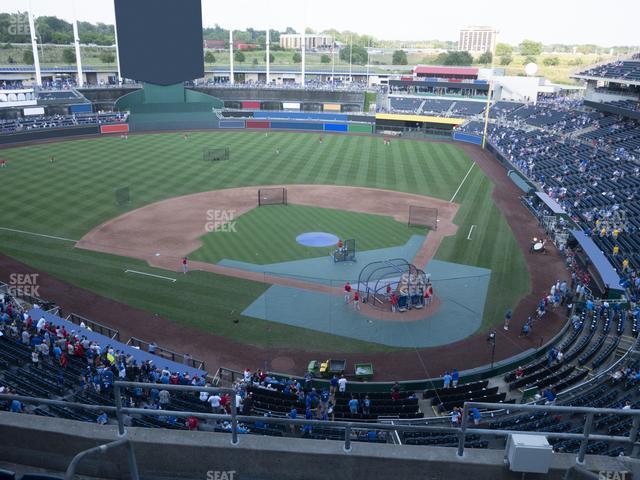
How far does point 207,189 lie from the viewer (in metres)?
44.8

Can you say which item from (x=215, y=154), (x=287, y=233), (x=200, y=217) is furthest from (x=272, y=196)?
(x=215, y=154)

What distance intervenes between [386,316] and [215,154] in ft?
128

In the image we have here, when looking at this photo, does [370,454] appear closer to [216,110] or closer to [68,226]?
[68,226]

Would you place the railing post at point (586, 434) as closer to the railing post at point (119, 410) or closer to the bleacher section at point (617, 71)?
the railing post at point (119, 410)

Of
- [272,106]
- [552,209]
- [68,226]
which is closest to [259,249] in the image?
[68,226]

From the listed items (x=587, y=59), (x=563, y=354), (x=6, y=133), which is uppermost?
(x=587, y=59)

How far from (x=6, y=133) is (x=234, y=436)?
2688 inches

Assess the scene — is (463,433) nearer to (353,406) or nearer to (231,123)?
(353,406)

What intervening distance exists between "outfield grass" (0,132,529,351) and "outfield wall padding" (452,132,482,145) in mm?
4573

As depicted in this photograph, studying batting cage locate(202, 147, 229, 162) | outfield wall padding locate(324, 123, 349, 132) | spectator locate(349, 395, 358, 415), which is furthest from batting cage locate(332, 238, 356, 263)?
outfield wall padding locate(324, 123, 349, 132)

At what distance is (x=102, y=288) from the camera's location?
26.6 m

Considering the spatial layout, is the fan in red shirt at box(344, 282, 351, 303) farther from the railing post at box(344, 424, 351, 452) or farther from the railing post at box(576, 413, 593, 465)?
the railing post at box(576, 413, 593, 465)

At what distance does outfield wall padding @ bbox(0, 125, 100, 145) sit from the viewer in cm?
6156

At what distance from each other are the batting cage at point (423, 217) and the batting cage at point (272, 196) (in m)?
10.0
